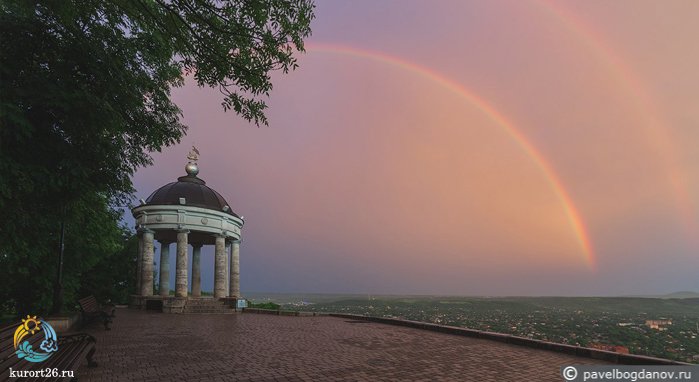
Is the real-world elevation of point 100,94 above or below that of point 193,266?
above

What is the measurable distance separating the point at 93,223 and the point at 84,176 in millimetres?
9438

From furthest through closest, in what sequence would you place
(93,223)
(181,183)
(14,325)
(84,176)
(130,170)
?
(181,183)
(93,223)
(130,170)
(84,176)
(14,325)

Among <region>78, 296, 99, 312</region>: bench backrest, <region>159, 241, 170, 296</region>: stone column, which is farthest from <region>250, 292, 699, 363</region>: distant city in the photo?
<region>78, 296, 99, 312</region>: bench backrest

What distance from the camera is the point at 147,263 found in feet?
83.4

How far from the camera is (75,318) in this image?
41.1ft

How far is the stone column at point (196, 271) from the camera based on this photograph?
30.4 metres

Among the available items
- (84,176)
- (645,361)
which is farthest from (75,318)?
(645,361)

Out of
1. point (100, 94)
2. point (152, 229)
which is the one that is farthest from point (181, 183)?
point (100, 94)

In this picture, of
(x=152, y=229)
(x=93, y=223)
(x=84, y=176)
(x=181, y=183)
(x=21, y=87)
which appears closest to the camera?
(x=21, y=87)

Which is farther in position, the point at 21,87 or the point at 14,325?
the point at 21,87

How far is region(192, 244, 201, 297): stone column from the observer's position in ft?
99.8

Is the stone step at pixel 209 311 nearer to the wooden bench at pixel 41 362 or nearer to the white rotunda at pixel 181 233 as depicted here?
the white rotunda at pixel 181 233

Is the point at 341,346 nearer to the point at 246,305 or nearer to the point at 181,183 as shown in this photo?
the point at 246,305

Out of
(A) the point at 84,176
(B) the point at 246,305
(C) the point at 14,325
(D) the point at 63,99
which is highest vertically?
(D) the point at 63,99
